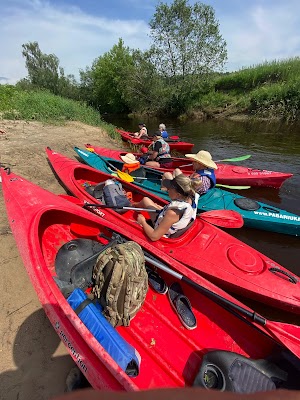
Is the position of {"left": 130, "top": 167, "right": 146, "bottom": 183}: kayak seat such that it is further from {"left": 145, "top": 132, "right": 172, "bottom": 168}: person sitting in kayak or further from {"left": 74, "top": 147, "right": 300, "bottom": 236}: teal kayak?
{"left": 145, "top": 132, "right": 172, "bottom": 168}: person sitting in kayak

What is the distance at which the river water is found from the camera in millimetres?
4906

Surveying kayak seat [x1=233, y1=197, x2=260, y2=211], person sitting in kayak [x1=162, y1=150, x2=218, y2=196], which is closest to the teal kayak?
kayak seat [x1=233, y1=197, x2=260, y2=211]

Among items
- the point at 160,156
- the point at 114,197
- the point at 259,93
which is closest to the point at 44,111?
the point at 160,156

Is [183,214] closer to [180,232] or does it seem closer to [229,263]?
[180,232]

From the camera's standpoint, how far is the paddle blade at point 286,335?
2242 millimetres

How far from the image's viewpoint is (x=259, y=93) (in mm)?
19078

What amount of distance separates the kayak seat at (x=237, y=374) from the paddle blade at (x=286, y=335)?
0.25m

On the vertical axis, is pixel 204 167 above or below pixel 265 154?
above

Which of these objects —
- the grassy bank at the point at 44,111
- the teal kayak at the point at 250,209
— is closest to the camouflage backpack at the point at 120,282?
the teal kayak at the point at 250,209

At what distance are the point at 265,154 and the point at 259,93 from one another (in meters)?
11.2

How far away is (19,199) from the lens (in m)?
3.62

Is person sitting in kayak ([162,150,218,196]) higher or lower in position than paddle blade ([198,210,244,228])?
higher

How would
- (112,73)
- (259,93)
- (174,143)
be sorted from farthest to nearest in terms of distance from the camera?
(112,73), (259,93), (174,143)

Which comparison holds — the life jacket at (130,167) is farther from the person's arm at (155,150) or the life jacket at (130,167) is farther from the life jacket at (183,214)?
the life jacket at (183,214)
